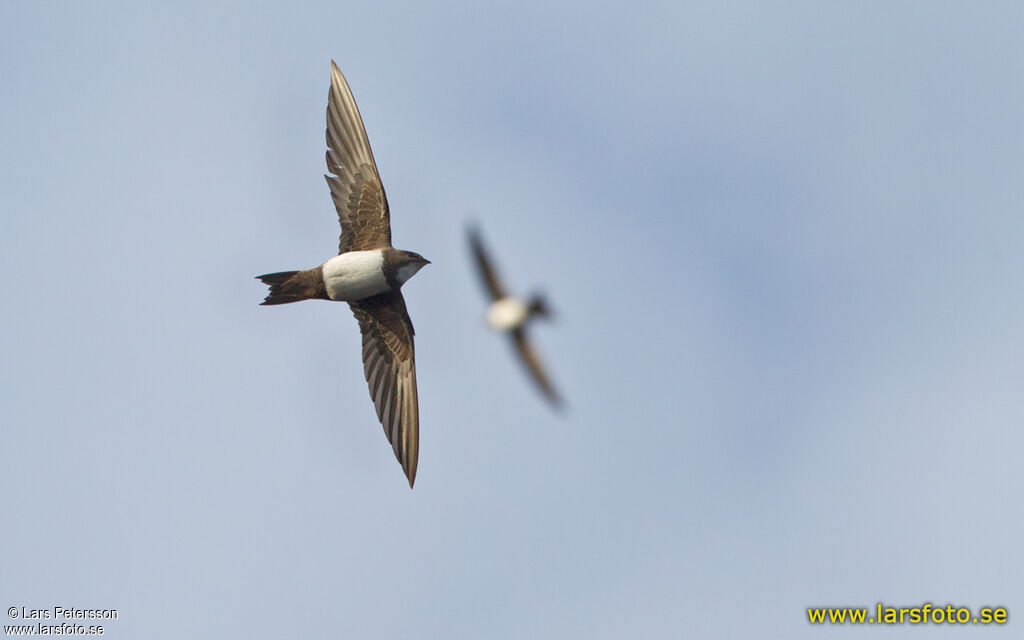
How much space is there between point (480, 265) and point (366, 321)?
24.8 feet

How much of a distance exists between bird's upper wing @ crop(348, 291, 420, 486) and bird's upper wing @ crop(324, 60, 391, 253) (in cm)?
88

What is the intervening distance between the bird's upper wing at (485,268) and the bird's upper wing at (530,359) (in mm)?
406

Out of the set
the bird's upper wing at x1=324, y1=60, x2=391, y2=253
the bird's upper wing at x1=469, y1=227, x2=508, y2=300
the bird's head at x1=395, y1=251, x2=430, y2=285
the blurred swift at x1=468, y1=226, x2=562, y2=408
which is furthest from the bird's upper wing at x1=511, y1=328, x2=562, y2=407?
the bird's upper wing at x1=324, y1=60, x2=391, y2=253

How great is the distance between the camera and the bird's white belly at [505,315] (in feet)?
33.9

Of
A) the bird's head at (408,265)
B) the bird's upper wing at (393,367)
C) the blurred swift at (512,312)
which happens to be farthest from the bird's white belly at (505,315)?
the bird's upper wing at (393,367)

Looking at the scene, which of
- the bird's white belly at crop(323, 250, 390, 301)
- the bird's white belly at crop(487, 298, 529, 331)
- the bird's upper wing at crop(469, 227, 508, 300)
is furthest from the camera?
the bird's white belly at crop(323, 250, 390, 301)

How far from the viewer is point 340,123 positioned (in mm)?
17547

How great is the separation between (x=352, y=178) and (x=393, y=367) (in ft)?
9.29

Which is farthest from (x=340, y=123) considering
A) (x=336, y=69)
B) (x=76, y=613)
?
(x=76, y=613)

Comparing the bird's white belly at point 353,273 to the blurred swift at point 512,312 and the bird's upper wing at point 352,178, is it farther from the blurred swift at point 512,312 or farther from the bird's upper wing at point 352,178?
the blurred swift at point 512,312

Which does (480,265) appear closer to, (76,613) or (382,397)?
(382,397)

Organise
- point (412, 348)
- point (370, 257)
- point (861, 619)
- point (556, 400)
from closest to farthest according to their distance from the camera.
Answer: point (556, 400)
point (861, 619)
point (370, 257)
point (412, 348)

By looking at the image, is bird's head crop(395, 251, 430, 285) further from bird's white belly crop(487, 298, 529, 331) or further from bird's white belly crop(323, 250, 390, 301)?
bird's white belly crop(487, 298, 529, 331)

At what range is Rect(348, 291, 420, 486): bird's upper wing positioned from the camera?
17188mm
